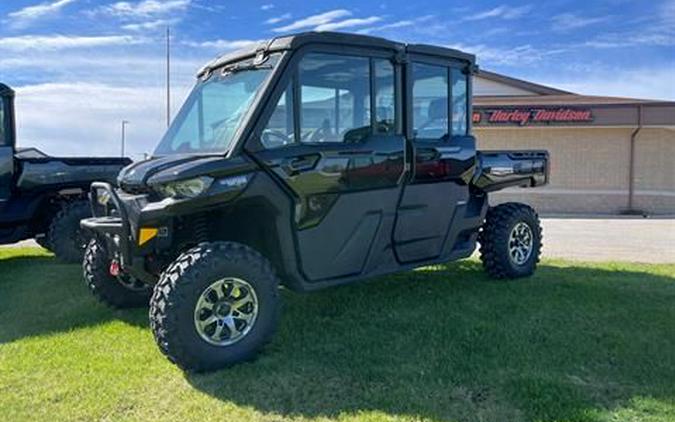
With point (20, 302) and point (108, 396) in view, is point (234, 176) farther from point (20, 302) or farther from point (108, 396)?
point (20, 302)

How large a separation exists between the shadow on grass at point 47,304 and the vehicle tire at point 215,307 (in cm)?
140

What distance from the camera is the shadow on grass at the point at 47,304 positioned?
17.7 feet

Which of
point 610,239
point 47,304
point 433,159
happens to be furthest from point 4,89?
point 610,239

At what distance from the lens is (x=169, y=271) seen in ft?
13.4

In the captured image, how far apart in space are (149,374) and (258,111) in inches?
78.8

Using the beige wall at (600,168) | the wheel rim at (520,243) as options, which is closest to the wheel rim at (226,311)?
the wheel rim at (520,243)

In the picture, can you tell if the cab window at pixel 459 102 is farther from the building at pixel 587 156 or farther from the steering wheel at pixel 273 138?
the building at pixel 587 156

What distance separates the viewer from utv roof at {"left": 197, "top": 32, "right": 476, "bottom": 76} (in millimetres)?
4609

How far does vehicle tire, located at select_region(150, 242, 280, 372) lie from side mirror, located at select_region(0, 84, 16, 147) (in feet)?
16.9

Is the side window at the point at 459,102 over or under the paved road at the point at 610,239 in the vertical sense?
over

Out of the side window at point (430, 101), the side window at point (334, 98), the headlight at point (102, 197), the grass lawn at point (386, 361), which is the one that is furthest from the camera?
the side window at point (430, 101)

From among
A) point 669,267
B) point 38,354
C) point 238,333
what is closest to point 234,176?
point 238,333

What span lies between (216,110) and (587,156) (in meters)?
18.5

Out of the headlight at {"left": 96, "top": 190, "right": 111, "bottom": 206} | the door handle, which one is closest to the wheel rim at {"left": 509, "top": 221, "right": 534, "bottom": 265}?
the door handle
